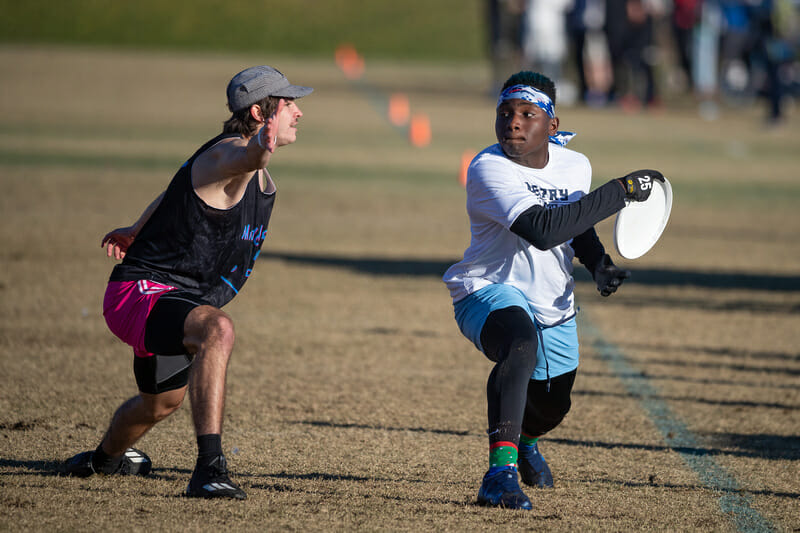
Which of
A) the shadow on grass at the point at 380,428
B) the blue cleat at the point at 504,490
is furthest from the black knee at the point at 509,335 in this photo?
the shadow on grass at the point at 380,428

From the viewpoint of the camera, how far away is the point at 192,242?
513 cm

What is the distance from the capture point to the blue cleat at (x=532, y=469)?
5.39m

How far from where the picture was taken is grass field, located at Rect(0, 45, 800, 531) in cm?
511

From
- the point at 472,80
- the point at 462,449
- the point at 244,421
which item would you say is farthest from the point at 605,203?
the point at 472,80

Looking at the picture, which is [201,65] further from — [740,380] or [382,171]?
[740,380]

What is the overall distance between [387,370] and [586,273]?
4.39 meters

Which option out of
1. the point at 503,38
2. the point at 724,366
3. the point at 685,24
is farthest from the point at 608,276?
the point at 685,24

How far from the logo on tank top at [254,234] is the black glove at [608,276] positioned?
1478 millimetres

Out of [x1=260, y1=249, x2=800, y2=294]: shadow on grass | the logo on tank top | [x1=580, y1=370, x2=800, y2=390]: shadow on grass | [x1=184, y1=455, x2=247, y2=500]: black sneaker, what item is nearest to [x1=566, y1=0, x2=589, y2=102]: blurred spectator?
[x1=260, y1=249, x2=800, y2=294]: shadow on grass

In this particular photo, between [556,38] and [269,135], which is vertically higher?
[556,38]

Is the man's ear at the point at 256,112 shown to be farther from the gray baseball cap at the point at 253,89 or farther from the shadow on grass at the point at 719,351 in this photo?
the shadow on grass at the point at 719,351

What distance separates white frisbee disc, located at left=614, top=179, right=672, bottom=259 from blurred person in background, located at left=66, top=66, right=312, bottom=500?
160cm

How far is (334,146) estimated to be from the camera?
74.2 ft

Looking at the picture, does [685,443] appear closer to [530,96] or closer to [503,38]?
[530,96]
